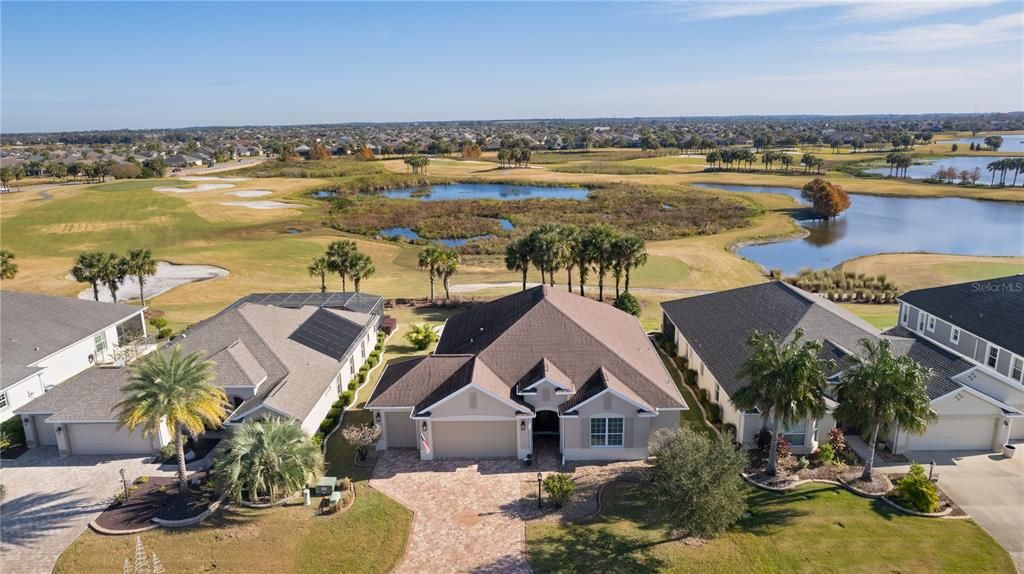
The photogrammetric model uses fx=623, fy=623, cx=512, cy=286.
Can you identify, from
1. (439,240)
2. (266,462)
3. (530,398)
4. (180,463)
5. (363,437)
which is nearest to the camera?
(266,462)

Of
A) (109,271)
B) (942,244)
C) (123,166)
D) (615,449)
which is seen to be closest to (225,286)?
(109,271)

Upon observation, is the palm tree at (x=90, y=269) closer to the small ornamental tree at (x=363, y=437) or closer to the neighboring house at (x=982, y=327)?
the small ornamental tree at (x=363, y=437)

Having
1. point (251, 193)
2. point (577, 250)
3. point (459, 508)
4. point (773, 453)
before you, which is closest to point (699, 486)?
point (773, 453)

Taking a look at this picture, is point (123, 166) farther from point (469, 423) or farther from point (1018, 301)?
point (1018, 301)

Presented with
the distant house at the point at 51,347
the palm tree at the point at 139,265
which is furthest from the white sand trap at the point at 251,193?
the distant house at the point at 51,347

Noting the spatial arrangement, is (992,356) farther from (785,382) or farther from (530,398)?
(530,398)

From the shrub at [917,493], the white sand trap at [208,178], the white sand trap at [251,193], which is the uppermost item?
the white sand trap at [208,178]

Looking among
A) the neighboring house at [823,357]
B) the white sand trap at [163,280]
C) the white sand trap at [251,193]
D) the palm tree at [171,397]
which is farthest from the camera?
the white sand trap at [251,193]
